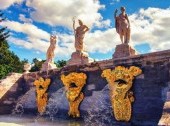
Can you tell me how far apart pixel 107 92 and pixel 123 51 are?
2.01 metres

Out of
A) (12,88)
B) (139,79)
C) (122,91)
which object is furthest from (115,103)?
(12,88)

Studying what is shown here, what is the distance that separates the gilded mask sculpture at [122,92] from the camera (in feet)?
33.4

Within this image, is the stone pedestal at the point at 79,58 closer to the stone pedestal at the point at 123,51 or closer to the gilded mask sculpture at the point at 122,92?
the stone pedestal at the point at 123,51

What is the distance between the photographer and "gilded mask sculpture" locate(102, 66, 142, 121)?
10180mm

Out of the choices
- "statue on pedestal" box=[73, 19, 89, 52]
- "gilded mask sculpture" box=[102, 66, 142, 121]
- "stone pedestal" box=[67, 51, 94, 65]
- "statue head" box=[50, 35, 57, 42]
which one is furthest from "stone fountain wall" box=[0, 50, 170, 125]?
"statue head" box=[50, 35, 57, 42]

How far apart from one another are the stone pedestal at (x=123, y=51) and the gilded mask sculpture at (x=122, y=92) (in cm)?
150

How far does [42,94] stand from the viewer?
590 inches

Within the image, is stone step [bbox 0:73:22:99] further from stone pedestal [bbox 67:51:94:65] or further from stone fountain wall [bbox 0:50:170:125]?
stone pedestal [bbox 67:51:94:65]

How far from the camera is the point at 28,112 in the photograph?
15.9m

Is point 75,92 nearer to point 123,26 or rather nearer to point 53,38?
point 123,26

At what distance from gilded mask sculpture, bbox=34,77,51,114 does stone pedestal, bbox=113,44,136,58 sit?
4250 millimetres

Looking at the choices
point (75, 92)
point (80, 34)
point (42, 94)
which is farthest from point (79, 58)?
point (42, 94)

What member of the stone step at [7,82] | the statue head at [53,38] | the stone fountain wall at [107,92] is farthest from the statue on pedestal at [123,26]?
the stone step at [7,82]

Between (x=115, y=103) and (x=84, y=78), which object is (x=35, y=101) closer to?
(x=84, y=78)
